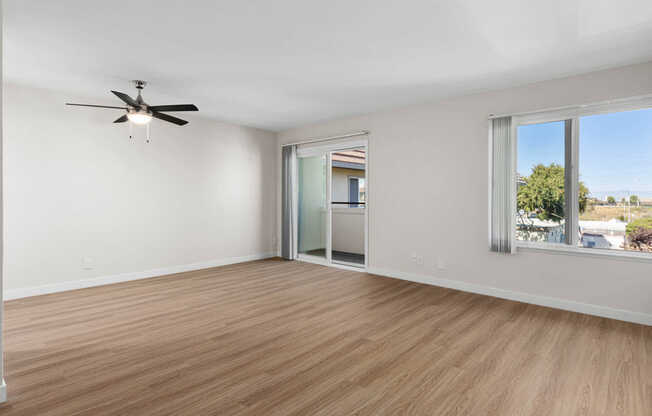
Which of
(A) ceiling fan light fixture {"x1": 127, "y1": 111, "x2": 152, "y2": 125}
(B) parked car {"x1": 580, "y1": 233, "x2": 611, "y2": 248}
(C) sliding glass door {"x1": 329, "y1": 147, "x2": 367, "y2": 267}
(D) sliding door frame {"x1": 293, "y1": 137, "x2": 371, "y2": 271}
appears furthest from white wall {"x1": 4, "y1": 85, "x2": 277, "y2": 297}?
(B) parked car {"x1": 580, "y1": 233, "x2": 611, "y2": 248}

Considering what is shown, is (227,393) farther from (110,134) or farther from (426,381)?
(110,134)

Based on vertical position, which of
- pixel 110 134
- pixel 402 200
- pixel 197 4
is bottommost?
pixel 402 200

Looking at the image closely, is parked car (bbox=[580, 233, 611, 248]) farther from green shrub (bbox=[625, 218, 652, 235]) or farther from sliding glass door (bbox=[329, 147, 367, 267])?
sliding glass door (bbox=[329, 147, 367, 267])

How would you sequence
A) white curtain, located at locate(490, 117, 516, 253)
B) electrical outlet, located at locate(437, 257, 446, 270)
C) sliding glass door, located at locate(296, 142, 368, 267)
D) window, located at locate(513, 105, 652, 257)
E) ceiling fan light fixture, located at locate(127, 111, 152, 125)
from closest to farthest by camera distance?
window, located at locate(513, 105, 652, 257) → ceiling fan light fixture, located at locate(127, 111, 152, 125) → white curtain, located at locate(490, 117, 516, 253) → electrical outlet, located at locate(437, 257, 446, 270) → sliding glass door, located at locate(296, 142, 368, 267)

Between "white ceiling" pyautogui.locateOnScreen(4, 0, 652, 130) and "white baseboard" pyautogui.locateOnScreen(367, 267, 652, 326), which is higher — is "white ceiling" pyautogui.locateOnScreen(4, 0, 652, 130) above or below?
above

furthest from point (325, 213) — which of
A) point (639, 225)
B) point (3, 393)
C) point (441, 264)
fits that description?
point (3, 393)

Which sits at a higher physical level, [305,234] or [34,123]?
[34,123]

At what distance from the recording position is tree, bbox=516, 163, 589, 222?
12.6 feet

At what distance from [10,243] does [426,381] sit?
4.82 meters

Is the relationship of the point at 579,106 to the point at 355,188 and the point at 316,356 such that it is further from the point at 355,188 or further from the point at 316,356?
the point at 355,188

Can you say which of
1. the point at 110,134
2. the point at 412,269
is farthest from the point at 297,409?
the point at 110,134

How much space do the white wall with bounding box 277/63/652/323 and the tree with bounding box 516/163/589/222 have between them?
445 mm

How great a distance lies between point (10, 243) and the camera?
3.99 m

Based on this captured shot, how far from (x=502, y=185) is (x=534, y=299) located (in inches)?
54.2
